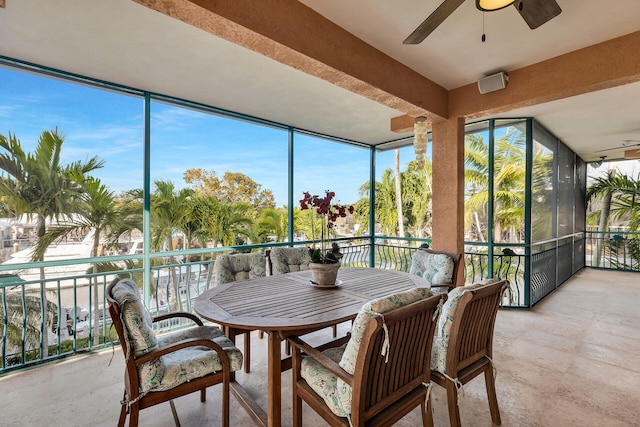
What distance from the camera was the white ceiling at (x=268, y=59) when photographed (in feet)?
6.45

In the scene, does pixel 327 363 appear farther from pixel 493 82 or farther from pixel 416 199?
pixel 416 199

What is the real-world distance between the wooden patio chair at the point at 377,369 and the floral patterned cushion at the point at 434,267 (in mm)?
1367

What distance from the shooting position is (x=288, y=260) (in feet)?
10.5

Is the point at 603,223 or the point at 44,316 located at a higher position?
the point at 603,223

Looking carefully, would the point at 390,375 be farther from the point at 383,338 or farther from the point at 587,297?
the point at 587,297

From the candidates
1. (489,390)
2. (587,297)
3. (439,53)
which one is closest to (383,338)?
(489,390)

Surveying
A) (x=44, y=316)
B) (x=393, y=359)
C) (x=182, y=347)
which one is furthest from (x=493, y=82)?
(x=44, y=316)

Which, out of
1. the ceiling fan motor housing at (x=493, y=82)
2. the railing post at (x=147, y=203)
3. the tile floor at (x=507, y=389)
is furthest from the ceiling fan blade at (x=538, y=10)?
the railing post at (x=147, y=203)

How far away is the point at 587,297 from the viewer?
4.65 m

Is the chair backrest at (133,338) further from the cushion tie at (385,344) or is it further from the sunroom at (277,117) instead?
the sunroom at (277,117)

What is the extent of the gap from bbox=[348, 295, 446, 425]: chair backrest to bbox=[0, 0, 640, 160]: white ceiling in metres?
1.95

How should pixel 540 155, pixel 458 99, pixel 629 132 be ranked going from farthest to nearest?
pixel 629 132, pixel 540 155, pixel 458 99

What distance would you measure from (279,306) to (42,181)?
2.63 metres

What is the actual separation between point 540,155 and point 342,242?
334cm
